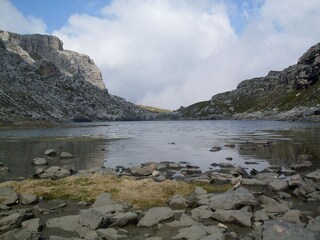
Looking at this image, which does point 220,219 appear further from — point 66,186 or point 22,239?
point 66,186

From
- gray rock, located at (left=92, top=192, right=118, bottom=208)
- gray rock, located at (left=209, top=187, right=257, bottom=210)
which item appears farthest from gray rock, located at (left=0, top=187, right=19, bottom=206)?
gray rock, located at (left=209, top=187, right=257, bottom=210)

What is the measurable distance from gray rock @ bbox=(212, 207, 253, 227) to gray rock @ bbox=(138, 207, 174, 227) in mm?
2539

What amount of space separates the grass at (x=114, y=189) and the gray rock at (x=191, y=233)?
581 cm

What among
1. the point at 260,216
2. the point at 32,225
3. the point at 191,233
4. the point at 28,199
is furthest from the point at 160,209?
the point at 28,199

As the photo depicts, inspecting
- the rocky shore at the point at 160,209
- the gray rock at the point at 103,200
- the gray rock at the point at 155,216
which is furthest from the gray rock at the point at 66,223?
the gray rock at the point at 155,216

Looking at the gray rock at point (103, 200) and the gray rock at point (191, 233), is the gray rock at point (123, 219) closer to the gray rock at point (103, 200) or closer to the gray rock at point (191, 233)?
the gray rock at point (191, 233)

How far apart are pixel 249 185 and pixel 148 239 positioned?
14.2m

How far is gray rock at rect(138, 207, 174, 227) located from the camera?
18.2 metres

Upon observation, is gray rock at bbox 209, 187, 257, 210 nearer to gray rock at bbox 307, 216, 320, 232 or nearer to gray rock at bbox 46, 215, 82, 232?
gray rock at bbox 307, 216, 320, 232

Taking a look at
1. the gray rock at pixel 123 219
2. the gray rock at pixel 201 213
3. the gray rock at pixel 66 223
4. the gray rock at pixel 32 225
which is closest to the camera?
the gray rock at pixel 32 225

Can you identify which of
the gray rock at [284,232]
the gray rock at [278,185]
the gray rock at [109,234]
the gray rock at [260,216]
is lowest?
the gray rock at [109,234]

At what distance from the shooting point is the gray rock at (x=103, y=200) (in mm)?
21672

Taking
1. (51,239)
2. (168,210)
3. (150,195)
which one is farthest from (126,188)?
(51,239)

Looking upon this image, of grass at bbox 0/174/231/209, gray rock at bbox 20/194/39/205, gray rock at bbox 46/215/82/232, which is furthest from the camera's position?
grass at bbox 0/174/231/209
